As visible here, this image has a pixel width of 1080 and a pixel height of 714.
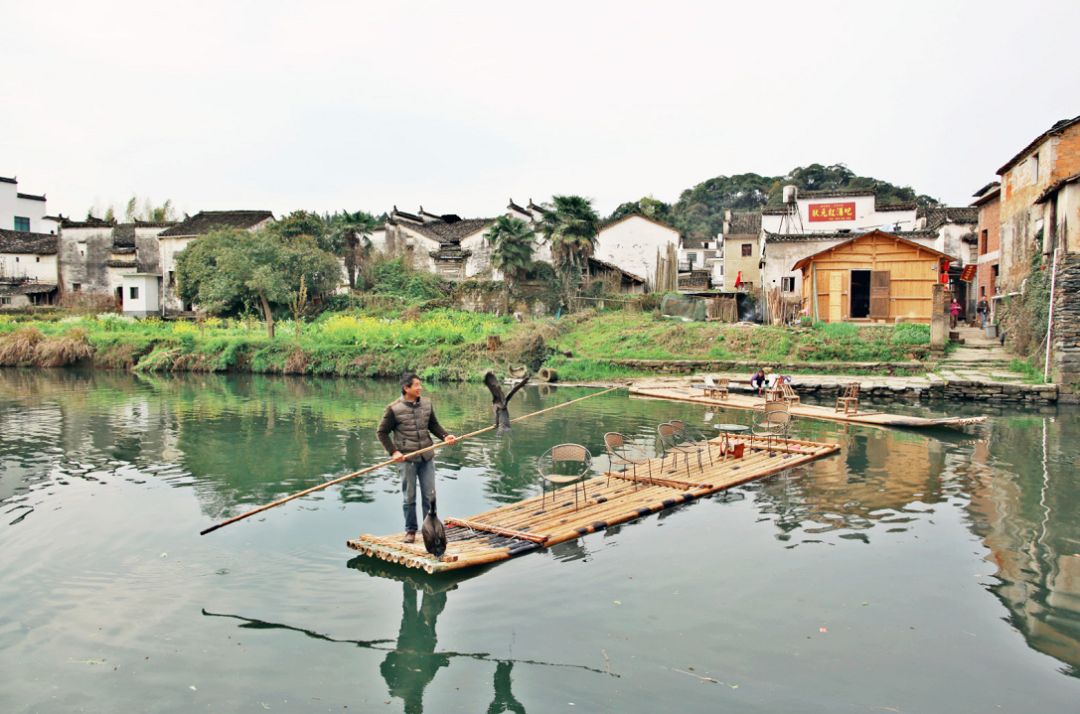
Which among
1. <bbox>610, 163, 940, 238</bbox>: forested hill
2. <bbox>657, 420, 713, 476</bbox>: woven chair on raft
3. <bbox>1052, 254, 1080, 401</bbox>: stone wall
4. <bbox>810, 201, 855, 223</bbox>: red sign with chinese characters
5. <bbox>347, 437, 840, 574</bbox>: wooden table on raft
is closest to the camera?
<bbox>347, 437, 840, 574</bbox>: wooden table on raft

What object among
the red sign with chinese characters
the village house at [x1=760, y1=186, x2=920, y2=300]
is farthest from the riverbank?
the red sign with chinese characters

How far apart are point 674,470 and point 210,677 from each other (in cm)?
742

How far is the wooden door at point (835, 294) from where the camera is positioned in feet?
89.7

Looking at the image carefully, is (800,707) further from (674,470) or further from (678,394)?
(678,394)

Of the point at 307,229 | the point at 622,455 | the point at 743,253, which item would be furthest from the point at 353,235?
the point at 622,455

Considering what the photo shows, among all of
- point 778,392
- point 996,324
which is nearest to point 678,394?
point 778,392

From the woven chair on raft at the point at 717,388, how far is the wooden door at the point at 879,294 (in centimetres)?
733

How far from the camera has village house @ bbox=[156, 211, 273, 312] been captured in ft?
147

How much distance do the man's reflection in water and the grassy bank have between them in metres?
Answer: 19.1

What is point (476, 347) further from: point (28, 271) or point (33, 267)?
point (28, 271)

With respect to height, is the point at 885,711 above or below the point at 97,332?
below

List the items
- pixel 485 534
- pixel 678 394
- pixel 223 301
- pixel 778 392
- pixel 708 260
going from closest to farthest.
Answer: pixel 485 534
pixel 778 392
pixel 678 394
pixel 223 301
pixel 708 260

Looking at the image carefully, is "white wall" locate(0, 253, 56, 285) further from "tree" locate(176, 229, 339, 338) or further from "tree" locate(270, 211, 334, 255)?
"tree" locate(270, 211, 334, 255)

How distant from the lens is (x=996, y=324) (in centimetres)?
2662
